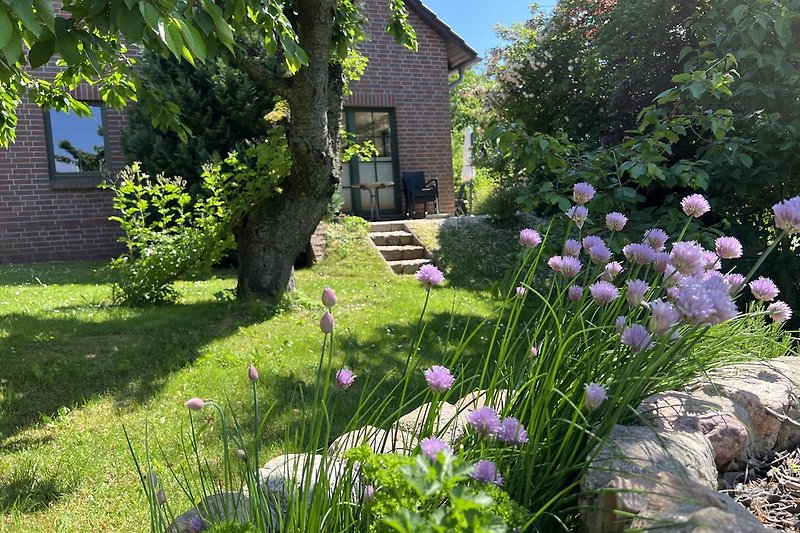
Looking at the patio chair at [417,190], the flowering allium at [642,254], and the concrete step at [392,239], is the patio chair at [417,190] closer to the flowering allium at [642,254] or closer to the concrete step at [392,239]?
the concrete step at [392,239]

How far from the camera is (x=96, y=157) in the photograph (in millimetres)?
10320

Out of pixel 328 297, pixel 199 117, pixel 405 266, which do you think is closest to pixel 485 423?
pixel 328 297

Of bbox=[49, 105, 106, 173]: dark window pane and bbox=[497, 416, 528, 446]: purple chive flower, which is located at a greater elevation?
bbox=[49, 105, 106, 173]: dark window pane

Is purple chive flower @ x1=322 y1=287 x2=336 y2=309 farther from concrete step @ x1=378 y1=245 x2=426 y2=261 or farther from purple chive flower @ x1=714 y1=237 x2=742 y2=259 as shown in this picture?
concrete step @ x1=378 y1=245 x2=426 y2=261

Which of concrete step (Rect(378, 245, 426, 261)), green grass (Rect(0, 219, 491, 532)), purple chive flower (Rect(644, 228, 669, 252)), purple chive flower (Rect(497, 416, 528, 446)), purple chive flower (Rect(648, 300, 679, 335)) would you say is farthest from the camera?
concrete step (Rect(378, 245, 426, 261))

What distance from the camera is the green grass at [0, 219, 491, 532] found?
2.57 metres

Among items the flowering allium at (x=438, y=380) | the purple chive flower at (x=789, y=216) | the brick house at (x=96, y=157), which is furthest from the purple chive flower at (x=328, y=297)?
the brick house at (x=96, y=157)

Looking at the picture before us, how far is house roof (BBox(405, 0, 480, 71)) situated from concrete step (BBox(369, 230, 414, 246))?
5.17 metres

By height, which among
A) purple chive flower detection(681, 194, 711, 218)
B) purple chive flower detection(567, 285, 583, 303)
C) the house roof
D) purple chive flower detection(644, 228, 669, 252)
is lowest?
purple chive flower detection(567, 285, 583, 303)

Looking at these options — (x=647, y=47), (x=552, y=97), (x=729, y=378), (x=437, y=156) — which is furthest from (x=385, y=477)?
(x=437, y=156)

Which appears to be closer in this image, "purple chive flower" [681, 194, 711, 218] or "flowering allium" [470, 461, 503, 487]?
"flowering allium" [470, 461, 503, 487]

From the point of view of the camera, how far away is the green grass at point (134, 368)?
2.57 metres

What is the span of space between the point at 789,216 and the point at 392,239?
320 inches

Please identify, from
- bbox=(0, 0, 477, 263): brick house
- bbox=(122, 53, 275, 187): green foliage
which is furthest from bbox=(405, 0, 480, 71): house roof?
bbox=(122, 53, 275, 187): green foliage
